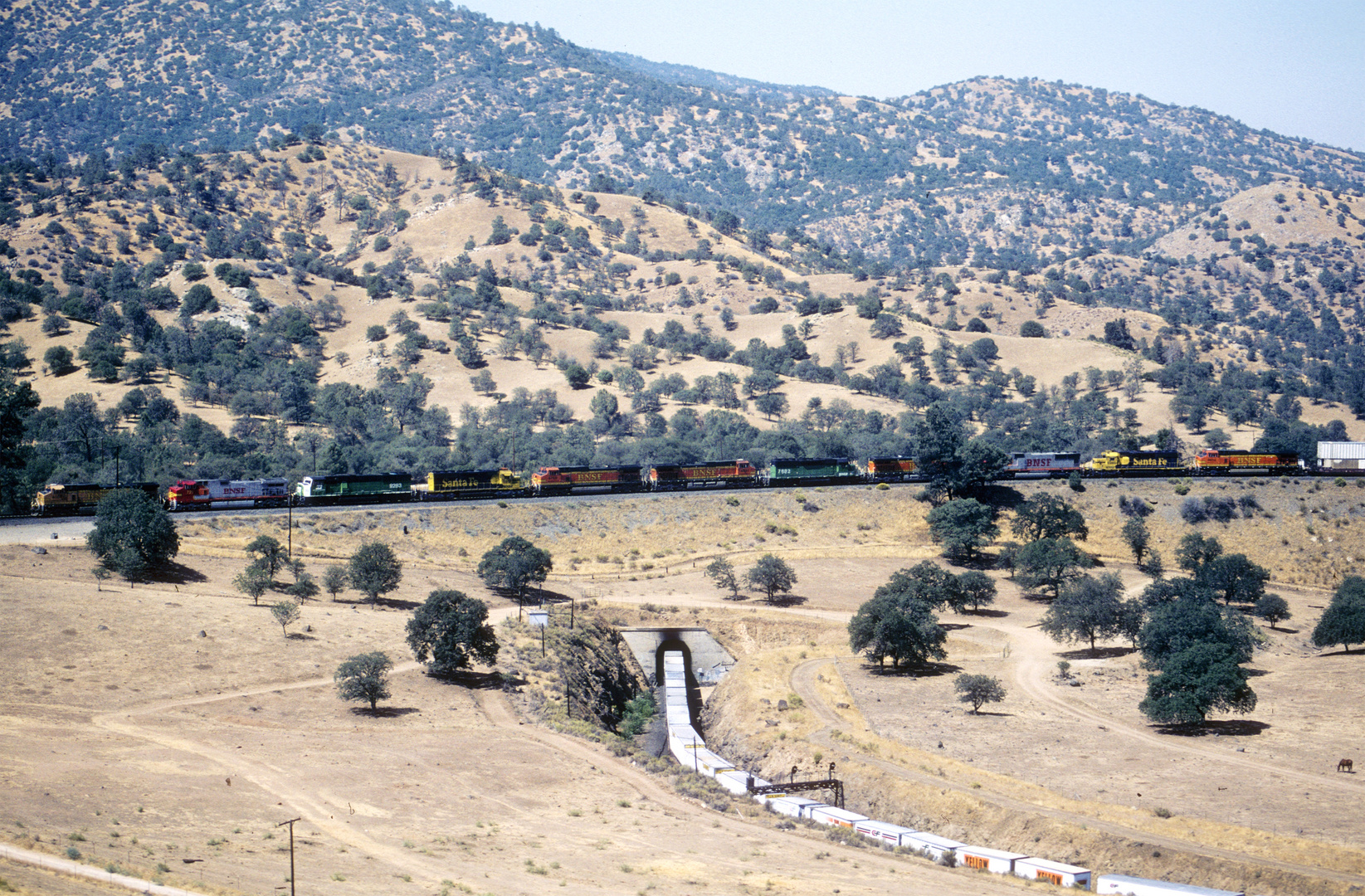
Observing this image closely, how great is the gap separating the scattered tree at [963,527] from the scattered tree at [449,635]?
41.8 m

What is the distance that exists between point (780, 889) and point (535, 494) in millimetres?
63320

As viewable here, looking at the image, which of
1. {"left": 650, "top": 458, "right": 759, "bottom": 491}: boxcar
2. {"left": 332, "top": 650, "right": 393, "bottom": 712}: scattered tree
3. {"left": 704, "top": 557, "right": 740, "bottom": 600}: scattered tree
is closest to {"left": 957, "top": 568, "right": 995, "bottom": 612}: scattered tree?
{"left": 704, "top": 557, "right": 740, "bottom": 600}: scattered tree

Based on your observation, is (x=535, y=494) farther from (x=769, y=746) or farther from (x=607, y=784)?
(x=607, y=784)

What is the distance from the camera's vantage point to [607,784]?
145ft

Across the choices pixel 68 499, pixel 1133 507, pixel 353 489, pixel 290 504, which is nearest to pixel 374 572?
pixel 290 504

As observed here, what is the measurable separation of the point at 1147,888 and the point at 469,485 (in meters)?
67.1

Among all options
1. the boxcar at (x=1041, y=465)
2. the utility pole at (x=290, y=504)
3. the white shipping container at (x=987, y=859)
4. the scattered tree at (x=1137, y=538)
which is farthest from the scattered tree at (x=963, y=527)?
the white shipping container at (x=987, y=859)

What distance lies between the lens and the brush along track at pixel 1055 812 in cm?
3572

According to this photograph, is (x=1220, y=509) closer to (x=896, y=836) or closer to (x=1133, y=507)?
(x=1133, y=507)

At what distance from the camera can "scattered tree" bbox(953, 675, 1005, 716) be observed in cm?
5538

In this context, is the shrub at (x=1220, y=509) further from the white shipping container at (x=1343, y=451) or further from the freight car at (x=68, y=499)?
the freight car at (x=68, y=499)

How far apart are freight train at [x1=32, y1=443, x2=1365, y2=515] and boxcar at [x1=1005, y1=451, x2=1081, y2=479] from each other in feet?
0.25

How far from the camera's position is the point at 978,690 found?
55250 mm

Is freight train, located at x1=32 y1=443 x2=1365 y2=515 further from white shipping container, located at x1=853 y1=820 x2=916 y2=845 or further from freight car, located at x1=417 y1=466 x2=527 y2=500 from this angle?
white shipping container, located at x1=853 y1=820 x2=916 y2=845
